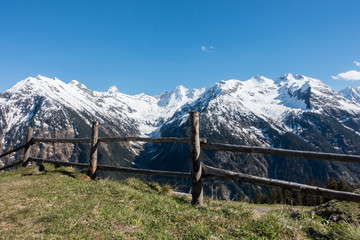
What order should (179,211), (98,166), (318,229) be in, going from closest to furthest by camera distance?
(318,229), (179,211), (98,166)

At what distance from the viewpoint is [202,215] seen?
6316 mm

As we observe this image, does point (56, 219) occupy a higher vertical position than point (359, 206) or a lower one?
lower

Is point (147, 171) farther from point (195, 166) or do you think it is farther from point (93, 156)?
point (93, 156)

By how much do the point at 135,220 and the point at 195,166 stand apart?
316 centimetres

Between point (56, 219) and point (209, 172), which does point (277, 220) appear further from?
point (56, 219)

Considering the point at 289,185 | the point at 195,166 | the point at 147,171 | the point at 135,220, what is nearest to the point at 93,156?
the point at 147,171

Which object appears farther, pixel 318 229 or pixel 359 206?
pixel 359 206

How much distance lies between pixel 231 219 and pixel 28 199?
22.5 ft

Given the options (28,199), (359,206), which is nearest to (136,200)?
(28,199)

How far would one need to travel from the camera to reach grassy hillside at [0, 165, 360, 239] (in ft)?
16.7

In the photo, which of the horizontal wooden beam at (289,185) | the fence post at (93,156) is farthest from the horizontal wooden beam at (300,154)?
the fence post at (93,156)

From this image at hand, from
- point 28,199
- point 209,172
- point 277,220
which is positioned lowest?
point 28,199

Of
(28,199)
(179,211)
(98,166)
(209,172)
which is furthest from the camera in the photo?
(98,166)

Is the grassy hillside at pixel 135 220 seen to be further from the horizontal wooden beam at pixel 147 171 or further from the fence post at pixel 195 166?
the horizontal wooden beam at pixel 147 171
